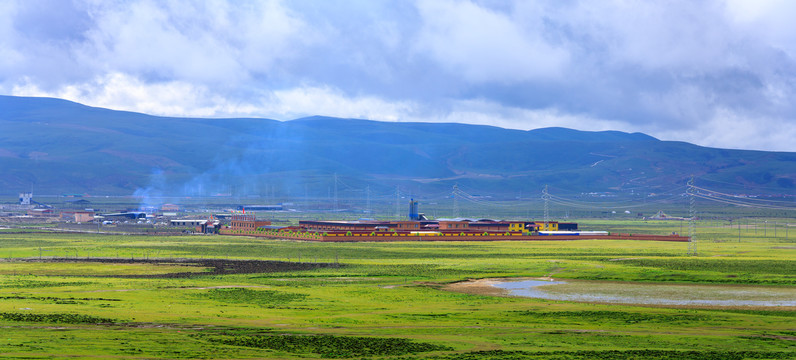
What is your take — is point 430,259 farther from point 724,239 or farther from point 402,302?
point 724,239

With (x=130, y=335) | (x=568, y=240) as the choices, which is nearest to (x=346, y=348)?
Answer: (x=130, y=335)

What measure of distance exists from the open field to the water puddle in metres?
3.50

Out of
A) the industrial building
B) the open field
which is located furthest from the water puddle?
the industrial building

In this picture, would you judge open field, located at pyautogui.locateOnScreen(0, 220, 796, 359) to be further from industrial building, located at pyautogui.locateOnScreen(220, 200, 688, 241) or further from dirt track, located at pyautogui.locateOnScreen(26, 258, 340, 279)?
industrial building, located at pyautogui.locateOnScreen(220, 200, 688, 241)

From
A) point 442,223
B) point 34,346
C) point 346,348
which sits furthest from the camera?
point 442,223

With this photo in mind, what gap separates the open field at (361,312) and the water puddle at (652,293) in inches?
138

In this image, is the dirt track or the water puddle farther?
the dirt track

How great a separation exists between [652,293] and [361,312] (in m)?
27.3

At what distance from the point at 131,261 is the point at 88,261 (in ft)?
14.8

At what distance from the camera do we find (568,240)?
164875 millimetres

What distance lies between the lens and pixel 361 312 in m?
61.8

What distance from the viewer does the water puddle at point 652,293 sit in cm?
7112

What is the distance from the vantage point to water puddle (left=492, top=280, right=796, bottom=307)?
7112 cm

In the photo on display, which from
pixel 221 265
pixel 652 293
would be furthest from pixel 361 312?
pixel 221 265
